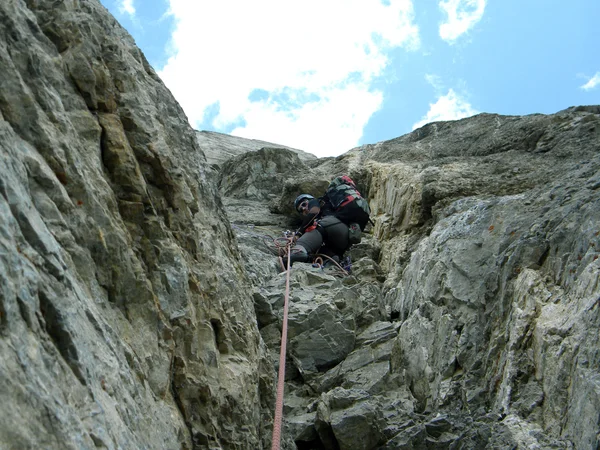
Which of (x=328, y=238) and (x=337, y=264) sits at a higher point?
(x=328, y=238)

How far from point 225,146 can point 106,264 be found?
1733cm

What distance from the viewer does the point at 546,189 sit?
7.01 m

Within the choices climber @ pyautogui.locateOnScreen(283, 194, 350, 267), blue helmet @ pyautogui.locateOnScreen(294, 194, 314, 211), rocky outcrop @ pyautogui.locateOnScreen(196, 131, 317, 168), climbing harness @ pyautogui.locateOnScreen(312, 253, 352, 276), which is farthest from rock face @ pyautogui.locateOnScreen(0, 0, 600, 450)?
rocky outcrop @ pyautogui.locateOnScreen(196, 131, 317, 168)

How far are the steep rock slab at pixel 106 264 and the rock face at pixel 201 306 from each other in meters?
0.01

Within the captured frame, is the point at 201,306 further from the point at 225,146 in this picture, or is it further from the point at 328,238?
the point at 225,146

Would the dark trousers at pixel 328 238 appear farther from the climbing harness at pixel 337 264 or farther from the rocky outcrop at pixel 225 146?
the rocky outcrop at pixel 225 146

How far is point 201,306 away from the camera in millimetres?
4527

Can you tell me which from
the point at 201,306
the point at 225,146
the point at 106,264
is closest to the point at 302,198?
the point at 225,146

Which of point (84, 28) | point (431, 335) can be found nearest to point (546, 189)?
point (431, 335)

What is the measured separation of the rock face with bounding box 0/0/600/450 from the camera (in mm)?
2680

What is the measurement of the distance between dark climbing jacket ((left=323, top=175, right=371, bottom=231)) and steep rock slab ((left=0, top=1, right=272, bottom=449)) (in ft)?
21.3

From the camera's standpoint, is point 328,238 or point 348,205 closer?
point 328,238

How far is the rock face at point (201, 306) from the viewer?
268 centimetres

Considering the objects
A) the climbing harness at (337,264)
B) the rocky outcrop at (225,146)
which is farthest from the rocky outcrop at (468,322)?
the rocky outcrop at (225,146)
